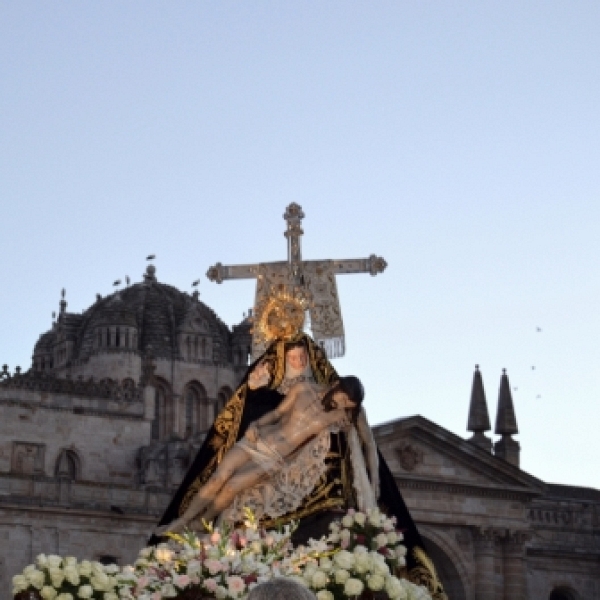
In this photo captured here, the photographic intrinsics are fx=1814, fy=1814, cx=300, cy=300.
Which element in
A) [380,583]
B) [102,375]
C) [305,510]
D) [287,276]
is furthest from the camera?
[102,375]

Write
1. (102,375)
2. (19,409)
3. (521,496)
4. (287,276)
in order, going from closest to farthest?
1. (287,276)
2. (19,409)
3. (521,496)
4. (102,375)

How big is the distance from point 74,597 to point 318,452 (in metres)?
2.61

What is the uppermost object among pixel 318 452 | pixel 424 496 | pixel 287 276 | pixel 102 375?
pixel 102 375

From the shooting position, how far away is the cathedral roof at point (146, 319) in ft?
217

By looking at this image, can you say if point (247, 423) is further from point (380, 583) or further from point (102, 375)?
point (102, 375)

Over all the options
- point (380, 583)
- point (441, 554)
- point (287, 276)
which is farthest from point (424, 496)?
point (380, 583)

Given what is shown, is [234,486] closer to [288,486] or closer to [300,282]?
[288,486]

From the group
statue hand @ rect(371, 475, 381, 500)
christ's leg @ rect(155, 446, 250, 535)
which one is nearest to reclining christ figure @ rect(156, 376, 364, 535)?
christ's leg @ rect(155, 446, 250, 535)

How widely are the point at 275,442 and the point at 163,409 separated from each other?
177ft

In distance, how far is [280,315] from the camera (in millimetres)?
14344

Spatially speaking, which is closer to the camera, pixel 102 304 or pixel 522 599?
pixel 522 599

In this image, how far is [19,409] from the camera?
52594 millimetres

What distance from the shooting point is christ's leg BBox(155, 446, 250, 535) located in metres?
13.5

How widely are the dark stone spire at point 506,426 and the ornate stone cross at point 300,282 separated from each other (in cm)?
4527
